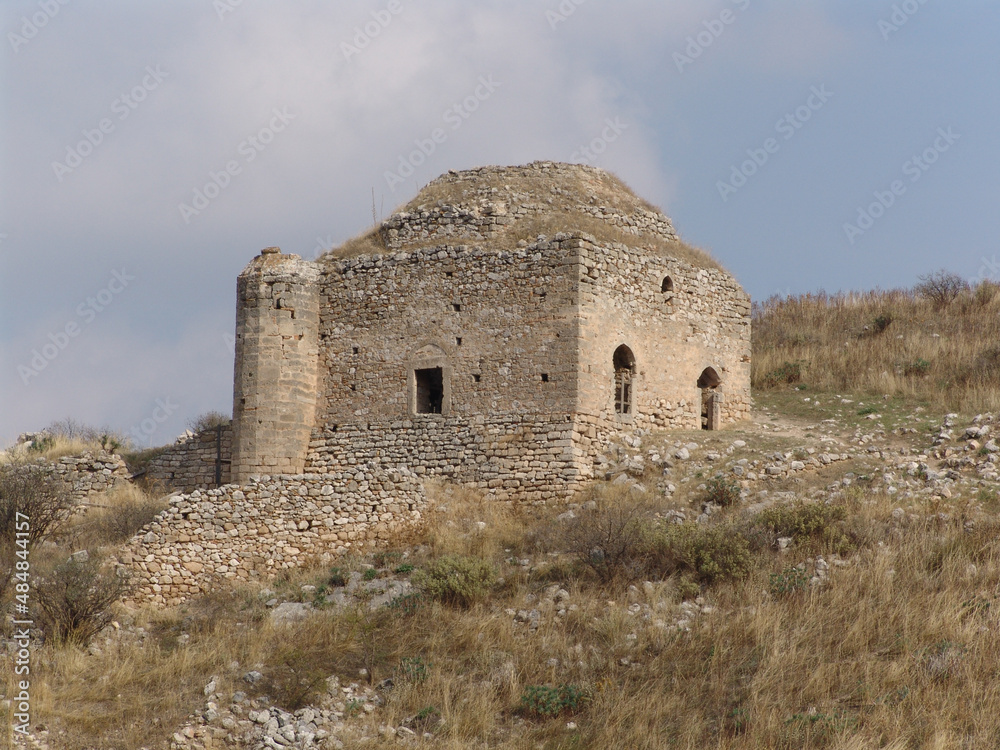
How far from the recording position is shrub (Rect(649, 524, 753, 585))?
495 inches

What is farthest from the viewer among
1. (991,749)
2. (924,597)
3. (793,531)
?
(793,531)

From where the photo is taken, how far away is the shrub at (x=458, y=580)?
41.7 feet

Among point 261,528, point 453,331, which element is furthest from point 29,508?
point 453,331

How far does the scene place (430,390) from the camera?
17688mm

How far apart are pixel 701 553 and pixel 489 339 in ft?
18.0

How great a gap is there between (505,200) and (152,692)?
32.7 ft

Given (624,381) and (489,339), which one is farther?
(624,381)

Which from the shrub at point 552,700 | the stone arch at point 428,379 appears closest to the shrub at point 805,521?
the shrub at point 552,700

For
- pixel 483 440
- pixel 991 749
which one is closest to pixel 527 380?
pixel 483 440

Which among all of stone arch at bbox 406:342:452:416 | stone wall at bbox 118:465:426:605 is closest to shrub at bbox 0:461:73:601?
stone wall at bbox 118:465:426:605

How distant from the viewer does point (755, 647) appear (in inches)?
436

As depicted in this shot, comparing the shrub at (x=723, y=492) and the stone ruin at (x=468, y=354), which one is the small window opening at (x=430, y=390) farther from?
the shrub at (x=723, y=492)

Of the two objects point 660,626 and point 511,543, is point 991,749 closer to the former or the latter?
point 660,626

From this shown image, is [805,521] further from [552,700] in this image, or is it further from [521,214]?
[521,214]
